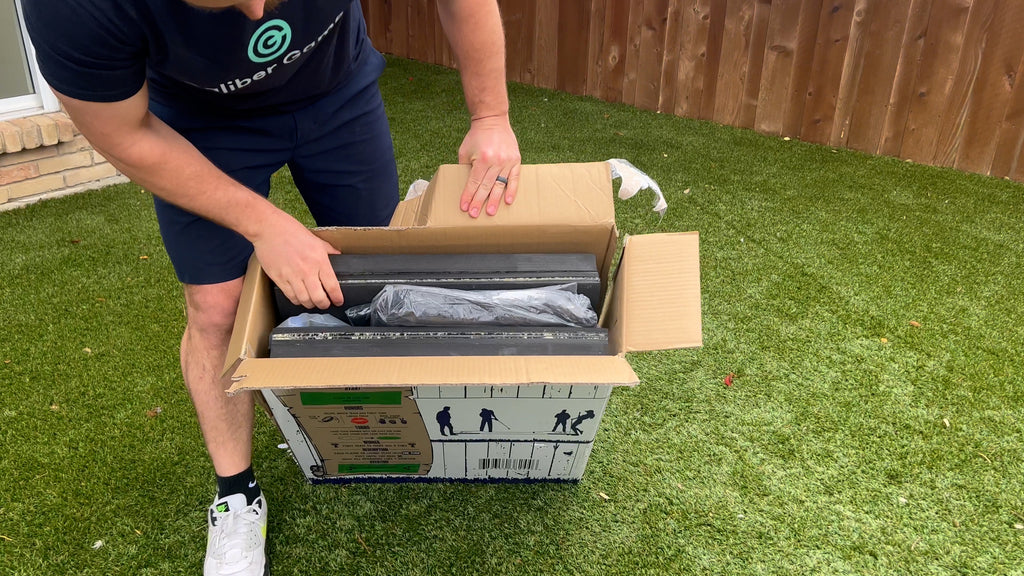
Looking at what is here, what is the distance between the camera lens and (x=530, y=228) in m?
1.16

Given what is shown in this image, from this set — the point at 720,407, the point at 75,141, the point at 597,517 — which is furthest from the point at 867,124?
the point at 75,141

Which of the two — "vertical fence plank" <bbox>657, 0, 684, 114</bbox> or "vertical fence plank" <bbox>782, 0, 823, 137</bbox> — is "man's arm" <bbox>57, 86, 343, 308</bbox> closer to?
"vertical fence plank" <bbox>782, 0, 823, 137</bbox>

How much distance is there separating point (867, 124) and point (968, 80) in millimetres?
423

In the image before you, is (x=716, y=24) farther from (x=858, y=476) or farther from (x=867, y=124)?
(x=858, y=476)

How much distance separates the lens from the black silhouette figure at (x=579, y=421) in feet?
3.78

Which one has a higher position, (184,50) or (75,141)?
(184,50)

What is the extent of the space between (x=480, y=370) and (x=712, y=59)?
3.12 metres

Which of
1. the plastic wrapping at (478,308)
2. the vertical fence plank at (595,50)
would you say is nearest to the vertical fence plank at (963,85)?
the vertical fence plank at (595,50)

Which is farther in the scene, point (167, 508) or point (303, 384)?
point (167, 508)

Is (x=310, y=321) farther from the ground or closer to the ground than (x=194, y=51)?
closer to the ground

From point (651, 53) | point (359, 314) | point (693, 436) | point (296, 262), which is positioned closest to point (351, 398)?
point (359, 314)

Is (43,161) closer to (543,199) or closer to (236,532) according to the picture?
(236,532)

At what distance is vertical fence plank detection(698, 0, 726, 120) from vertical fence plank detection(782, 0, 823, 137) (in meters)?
0.39

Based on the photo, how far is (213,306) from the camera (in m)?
1.15
